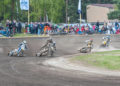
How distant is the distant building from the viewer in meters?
71.6

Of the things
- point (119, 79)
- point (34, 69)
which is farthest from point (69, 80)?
point (34, 69)

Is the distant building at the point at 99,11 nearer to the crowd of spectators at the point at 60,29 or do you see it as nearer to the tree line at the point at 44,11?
the tree line at the point at 44,11

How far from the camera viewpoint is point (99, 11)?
74.4 metres

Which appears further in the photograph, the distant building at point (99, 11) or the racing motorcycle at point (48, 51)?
the distant building at point (99, 11)

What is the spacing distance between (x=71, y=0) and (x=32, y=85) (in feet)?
197

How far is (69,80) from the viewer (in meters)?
10.6

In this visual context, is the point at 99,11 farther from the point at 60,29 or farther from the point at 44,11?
the point at 60,29

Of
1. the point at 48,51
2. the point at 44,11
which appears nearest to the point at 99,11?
the point at 44,11

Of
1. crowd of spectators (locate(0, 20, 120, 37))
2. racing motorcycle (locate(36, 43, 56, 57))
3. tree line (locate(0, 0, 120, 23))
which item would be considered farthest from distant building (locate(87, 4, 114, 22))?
racing motorcycle (locate(36, 43, 56, 57))

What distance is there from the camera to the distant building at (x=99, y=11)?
2817 inches

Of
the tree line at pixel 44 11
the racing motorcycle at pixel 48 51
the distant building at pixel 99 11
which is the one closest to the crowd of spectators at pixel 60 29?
the tree line at pixel 44 11

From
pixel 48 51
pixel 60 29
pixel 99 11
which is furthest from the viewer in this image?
pixel 99 11

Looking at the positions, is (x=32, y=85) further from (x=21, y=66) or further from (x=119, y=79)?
(x=21, y=66)

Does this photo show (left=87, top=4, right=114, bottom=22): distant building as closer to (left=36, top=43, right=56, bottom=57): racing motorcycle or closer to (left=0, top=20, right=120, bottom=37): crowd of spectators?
(left=0, top=20, right=120, bottom=37): crowd of spectators
